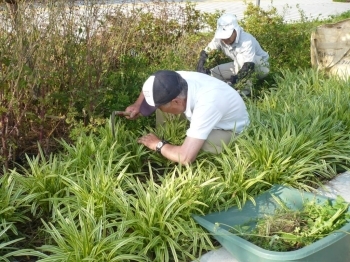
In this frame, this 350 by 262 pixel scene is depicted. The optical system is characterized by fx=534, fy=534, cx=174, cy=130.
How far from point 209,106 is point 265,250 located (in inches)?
48.3

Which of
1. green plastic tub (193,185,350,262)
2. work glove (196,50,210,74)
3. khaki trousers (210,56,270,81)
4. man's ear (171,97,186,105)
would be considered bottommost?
green plastic tub (193,185,350,262)

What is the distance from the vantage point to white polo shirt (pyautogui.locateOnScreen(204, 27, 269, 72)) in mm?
6043

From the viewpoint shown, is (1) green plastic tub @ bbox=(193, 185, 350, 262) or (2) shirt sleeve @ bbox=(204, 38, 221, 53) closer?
(1) green plastic tub @ bbox=(193, 185, 350, 262)

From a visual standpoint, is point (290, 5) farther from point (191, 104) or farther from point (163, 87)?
point (163, 87)

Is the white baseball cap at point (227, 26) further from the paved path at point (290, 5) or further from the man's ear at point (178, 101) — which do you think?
the paved path at point (290, 5)

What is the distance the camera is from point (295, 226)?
329cm

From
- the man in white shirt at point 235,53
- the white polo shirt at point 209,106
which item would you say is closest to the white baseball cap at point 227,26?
the man in white shirt at point 235,53

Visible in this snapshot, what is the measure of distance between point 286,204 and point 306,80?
2.94 metres

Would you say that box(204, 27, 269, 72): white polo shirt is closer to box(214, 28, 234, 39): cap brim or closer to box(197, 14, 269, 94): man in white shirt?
box(197, 14, 269, 94): man in white shirt

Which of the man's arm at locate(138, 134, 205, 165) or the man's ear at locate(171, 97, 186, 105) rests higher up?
the man's ear at locate(171, 97, 186, 105)

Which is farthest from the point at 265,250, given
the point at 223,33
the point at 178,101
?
the point at 223,33

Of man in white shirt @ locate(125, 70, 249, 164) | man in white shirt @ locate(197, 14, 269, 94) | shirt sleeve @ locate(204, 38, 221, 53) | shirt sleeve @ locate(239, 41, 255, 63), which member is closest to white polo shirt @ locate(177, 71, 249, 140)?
man in white shirt @ locate(125, 70, 249, 164)

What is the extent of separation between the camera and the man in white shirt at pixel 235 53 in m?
5.88

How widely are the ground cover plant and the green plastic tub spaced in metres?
0.08
